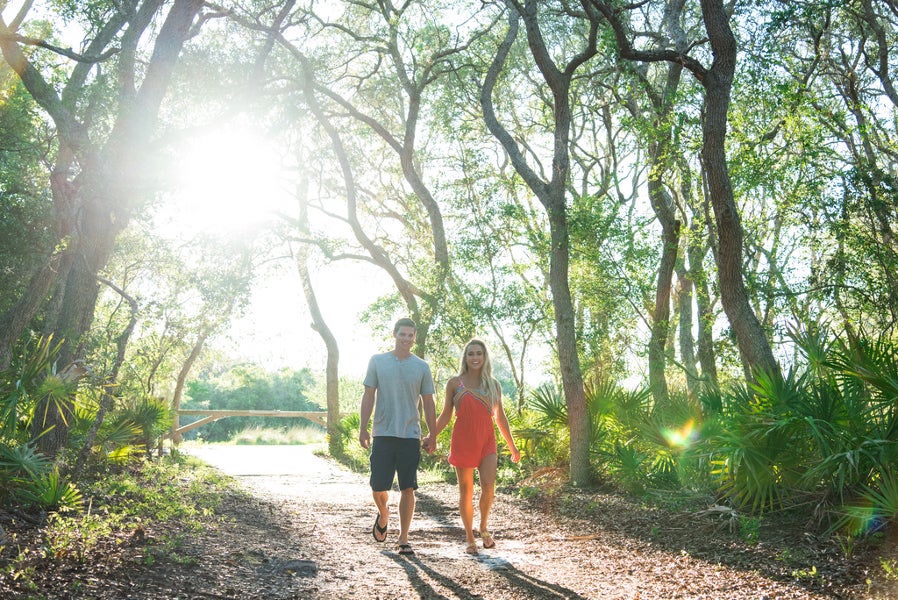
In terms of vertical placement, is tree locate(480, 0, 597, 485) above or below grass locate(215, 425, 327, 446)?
above

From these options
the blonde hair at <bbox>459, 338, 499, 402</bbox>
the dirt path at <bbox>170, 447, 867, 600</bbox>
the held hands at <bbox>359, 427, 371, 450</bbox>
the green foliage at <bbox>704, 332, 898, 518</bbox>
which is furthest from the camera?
the blonde hair at <bbox>459, 338, 499, 402</bbox>

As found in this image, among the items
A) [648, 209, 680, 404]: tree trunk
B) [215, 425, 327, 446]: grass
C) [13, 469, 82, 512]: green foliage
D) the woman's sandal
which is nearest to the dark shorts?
the woman's sandal

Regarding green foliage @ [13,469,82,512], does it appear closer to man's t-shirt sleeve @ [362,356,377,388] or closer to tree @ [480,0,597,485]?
man's t-shirt sleeve @ [362,356,377,388]

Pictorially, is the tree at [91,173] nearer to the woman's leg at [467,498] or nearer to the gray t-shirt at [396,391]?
the gray t-shirt at [396,391]

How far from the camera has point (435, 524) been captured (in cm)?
926

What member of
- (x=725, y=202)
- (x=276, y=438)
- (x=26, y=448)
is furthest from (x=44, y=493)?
(x=276, y=438)

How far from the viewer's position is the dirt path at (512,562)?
208 inches

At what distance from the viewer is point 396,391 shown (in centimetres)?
671

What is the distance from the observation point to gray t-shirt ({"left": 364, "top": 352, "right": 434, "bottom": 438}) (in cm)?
669

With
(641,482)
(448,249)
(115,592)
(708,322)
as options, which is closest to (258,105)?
(448,249)

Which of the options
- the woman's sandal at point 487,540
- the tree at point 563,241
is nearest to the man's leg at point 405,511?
the woman's sandal at point 487,540

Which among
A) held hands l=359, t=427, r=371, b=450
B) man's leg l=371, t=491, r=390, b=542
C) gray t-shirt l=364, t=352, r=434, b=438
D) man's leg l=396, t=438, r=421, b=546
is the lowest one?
man's leg l=371, t=491, r=390, b=542

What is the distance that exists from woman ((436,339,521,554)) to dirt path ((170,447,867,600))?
17.9 inches

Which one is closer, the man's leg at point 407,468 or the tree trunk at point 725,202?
the man's leg at point 407,468
